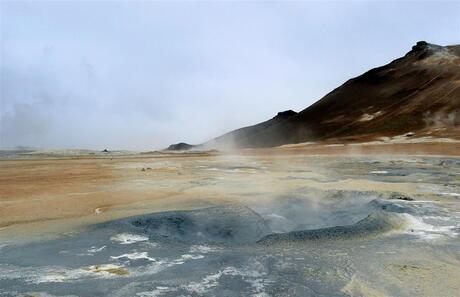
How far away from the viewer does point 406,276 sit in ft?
22.5

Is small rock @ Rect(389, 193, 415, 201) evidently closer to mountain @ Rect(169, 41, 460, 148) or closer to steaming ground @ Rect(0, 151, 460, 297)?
steaming ground @ Rect(0, 151, 460, 297)

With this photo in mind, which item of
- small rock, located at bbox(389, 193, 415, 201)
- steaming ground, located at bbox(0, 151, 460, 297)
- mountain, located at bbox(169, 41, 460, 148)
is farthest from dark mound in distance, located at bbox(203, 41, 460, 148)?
steaming ground, located at bbox(0, 151, 460, 297)

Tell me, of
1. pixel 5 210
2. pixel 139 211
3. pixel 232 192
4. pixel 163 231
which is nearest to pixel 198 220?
pixel 163 231

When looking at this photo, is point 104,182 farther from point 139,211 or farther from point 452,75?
point 452,75

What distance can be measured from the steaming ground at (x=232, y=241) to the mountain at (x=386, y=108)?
52.2 m

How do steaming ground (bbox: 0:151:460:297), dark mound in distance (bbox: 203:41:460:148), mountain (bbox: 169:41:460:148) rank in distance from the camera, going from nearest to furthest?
steaming ground (bbox: 0:151:460:297), mountain (bbox: 169:41:460:148), dark mound in distance (bbox: 203:41:460:148)

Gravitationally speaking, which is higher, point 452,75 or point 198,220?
point 452,75

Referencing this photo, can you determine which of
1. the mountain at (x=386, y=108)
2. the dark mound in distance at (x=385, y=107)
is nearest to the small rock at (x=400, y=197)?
the mountain at (x=386, y=108)

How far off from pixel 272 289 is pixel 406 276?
6.96ft

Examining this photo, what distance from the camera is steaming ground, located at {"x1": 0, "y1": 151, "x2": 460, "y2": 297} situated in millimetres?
6598

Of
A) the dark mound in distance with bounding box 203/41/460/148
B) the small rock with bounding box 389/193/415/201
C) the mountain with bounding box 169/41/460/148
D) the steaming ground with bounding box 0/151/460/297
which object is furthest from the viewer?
the dark mound in distance with bounding box 203/41/460/148

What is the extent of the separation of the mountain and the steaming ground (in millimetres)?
52240

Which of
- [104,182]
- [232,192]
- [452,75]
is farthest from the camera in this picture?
[452,75]

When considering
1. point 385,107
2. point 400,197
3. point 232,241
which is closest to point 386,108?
point 385,107
